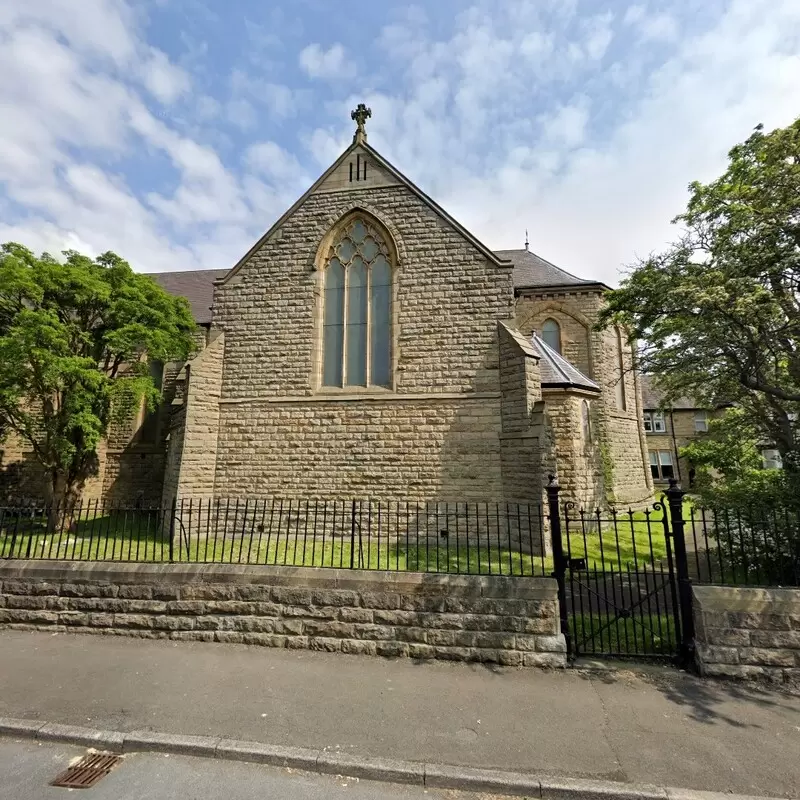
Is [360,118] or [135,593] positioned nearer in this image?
[135,593]

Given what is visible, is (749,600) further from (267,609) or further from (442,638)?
(267,609)

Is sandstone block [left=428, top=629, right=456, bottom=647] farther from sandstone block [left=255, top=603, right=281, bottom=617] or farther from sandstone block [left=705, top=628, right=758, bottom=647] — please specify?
sandstone block [left=705, top=628, right=758, bottom=647]

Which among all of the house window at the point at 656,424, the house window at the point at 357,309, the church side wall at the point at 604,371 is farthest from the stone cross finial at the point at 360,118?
the house window at the point at 656,424

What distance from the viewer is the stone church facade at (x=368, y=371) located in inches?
428

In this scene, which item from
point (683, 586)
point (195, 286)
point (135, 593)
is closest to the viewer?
point (683, 586)

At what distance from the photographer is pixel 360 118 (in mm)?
13117

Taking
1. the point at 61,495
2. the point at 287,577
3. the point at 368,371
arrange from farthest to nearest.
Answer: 1. the point at 61,495
2. the point at 368,371
3. the point at 287,577

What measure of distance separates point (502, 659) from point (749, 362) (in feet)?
25.9

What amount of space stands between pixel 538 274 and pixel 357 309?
12.1 m

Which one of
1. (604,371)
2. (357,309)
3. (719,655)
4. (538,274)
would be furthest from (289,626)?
(538,274)

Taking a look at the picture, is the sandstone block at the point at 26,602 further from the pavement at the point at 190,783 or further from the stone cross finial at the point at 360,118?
the stone cross finial at the point at 360,118

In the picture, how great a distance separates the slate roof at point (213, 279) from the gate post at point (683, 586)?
605 inches

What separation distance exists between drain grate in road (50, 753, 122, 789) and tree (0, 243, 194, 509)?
960 centimetres

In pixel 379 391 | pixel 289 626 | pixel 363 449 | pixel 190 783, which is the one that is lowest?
pixel 190 783
